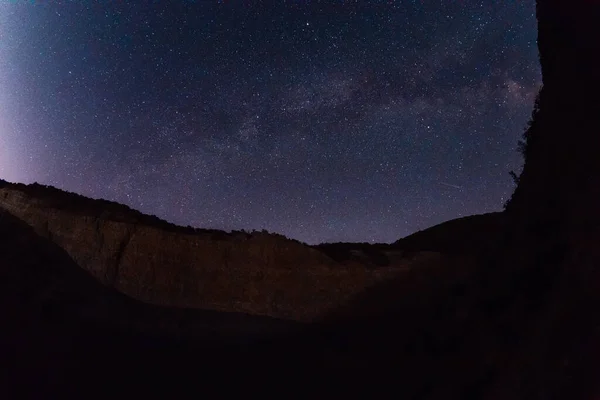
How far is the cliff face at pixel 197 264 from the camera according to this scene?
20531 millimetres

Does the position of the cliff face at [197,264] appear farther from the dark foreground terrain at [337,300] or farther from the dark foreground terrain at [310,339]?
the dark foreground terrain at [310,339]

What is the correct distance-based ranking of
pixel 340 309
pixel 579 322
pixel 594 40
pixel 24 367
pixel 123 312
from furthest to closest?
1. pixel 340 309
2. pixel 123 312
3. pixel 24 367
4. pixel 594 40
5. pixel 579 322

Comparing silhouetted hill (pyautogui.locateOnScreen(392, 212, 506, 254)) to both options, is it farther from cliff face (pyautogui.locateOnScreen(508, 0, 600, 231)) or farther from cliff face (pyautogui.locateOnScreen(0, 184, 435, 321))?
cliff face (pyautogui.locateOnScreen(508, 0, 600, 231))

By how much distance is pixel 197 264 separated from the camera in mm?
21125

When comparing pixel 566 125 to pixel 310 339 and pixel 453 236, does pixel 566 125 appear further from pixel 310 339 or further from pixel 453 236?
pixel 453 236

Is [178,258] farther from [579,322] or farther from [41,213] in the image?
[579,322]

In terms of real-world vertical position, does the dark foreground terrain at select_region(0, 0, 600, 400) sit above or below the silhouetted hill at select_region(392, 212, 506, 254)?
below

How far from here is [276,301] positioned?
68.3 feet

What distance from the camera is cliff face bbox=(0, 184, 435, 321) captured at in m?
20.5

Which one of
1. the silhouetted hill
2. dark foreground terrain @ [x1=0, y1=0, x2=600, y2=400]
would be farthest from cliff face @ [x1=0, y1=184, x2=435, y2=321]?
the silhouetted hill

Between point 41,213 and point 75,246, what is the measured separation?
8.07 feet

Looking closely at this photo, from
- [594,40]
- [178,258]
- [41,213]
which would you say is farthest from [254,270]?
[594,40]

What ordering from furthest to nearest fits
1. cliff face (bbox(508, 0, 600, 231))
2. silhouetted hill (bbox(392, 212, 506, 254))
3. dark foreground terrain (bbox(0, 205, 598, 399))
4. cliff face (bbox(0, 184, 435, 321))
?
silhouetted hill (bbox(392, 212, 506, 254))
cliff face (bbox(0, 184, 435, 321))
cliff face (bbox(508, 0, 600, 231))
dark foreground terrain (bbox(0, 205, 598, 399))

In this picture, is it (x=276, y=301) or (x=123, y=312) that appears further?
(x=276, y=301)
